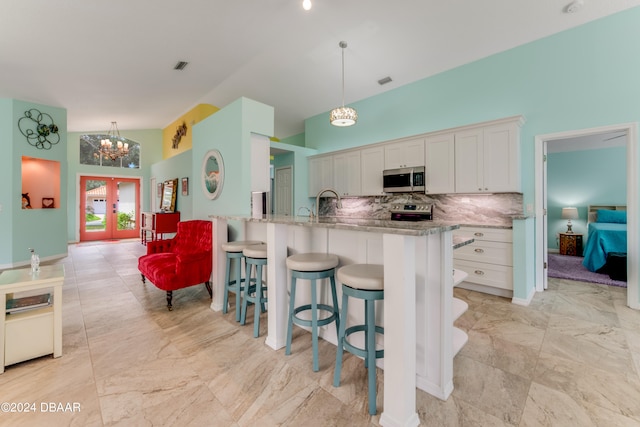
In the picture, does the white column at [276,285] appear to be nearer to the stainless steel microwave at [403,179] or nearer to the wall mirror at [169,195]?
the stainless steel microwave at [403,179]

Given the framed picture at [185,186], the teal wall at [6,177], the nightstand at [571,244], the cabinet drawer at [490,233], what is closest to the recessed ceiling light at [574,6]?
the cabinet drawer at [490,233]

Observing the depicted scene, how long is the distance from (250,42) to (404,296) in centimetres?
386

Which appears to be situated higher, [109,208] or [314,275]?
[109,208]

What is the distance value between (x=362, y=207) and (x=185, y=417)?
176 inches

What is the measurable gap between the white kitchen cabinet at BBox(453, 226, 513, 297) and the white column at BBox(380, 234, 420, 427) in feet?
7.52

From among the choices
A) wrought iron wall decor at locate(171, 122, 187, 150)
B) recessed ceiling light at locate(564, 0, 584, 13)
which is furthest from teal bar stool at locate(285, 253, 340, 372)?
wrought iron wall decor at locate(171, 122, 187, 150)

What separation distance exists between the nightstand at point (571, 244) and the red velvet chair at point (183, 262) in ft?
24.2

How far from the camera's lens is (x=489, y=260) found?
353 centimetres

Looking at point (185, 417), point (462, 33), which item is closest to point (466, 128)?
point (462, 33)

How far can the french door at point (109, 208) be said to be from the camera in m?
8.57

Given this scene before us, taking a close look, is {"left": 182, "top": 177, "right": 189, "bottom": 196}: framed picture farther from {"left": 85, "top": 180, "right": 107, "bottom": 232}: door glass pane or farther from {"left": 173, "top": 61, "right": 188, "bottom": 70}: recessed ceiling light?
{"left": 85, "top": 180, "right": 107, "bottom": 232}: door glass pane

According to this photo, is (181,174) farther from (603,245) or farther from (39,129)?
(603,245)

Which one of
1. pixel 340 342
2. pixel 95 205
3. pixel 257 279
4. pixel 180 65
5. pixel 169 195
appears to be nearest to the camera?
pixel 340 342

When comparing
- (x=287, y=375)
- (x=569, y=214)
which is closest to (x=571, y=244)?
(x=569, y=214)
